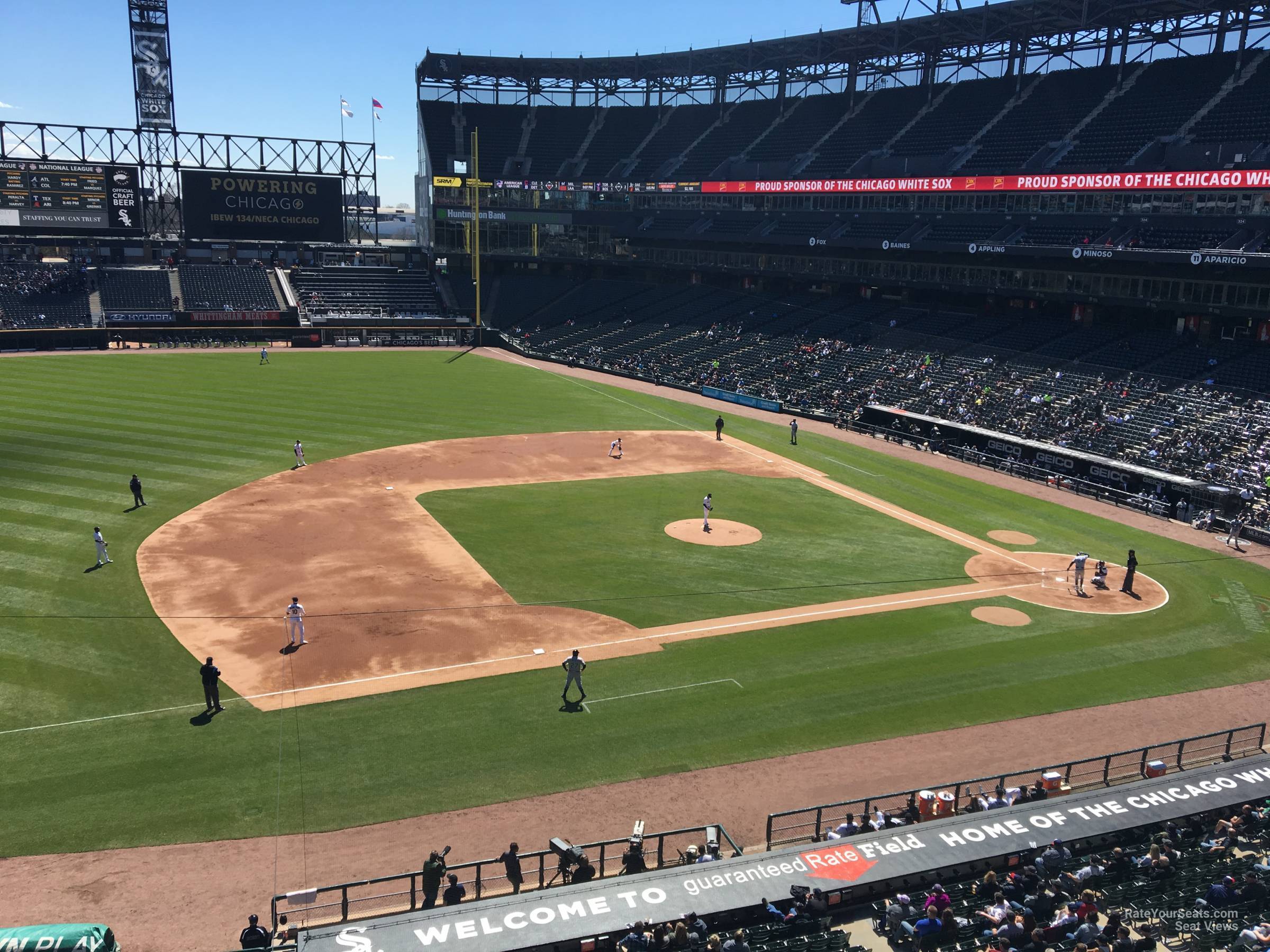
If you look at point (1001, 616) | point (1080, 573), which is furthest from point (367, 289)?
point (1001, 616)

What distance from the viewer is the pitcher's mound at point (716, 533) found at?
Result: 32656mm

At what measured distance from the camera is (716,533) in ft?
110

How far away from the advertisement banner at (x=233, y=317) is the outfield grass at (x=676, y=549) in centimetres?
5490

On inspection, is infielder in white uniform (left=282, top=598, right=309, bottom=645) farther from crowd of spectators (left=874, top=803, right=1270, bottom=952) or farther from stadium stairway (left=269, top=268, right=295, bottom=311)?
stadium stairway (left=269, top=268, right=295, bottom=311)

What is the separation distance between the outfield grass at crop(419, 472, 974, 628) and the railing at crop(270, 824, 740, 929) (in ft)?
31.5

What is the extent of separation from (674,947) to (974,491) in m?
33.4

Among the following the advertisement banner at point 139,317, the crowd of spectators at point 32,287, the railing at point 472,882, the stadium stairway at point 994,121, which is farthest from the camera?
the advertisement banner at point 139,317

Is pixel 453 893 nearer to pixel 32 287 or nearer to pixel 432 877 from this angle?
pixel 432 877

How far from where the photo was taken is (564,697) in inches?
830

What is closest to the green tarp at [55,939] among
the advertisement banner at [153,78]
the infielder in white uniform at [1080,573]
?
the infielder in white uniform at [1080,573]

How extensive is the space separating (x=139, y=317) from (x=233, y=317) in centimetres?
760

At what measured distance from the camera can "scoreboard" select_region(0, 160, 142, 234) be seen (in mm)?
78250

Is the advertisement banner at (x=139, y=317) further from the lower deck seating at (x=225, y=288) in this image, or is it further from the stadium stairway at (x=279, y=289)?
the stadium stairway at (x=279, y=289)
